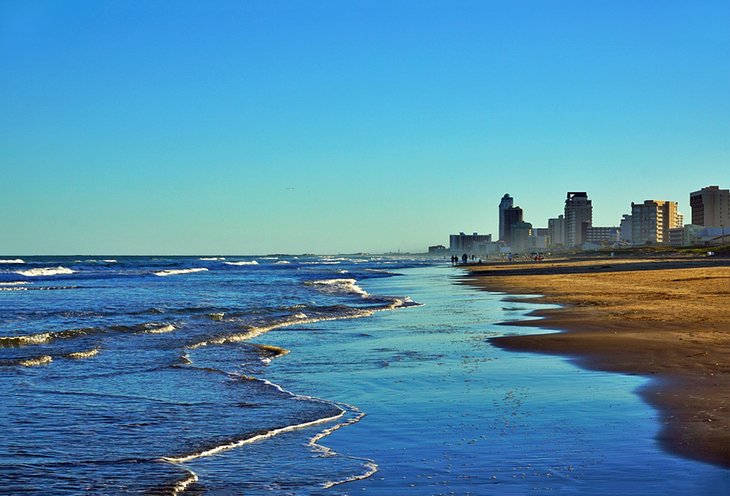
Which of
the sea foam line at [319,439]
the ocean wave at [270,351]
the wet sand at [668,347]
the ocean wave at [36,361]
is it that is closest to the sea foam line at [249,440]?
the sea foam line at [319,439]

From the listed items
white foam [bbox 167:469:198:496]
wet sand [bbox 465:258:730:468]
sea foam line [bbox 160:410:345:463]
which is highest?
wet sand [bbox 465:258:730:468]

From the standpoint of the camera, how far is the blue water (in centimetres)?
618

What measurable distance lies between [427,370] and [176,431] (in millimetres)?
5043

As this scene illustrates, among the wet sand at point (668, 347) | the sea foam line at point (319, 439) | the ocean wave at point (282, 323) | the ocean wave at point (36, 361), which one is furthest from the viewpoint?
the ocean wave at point (282, 323)

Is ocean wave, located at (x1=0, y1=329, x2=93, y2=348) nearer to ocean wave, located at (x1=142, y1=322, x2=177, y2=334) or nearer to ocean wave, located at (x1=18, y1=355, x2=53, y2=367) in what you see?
ocean wave, located at (x1=142, y1=322, x2=177, y2=334)

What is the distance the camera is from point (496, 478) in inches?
240

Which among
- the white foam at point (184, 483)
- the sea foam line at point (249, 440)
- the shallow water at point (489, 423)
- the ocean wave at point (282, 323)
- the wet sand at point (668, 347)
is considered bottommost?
the ocean wave at point (282, 323)

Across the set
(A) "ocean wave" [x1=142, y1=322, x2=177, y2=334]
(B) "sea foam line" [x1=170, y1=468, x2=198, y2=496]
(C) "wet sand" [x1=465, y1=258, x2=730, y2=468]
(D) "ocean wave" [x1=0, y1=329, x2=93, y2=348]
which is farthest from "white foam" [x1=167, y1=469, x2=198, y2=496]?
(A) "ocean wave" [x1=142, y1=322, x2=177, y2=334]

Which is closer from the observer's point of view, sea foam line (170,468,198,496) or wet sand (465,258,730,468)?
sea foam line (170,468,198,496)

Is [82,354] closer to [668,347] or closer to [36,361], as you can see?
[36,361]

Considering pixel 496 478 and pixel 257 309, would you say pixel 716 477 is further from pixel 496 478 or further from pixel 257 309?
pixel 257 309

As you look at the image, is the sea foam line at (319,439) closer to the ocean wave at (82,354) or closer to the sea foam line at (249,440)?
the sea foam line at (249,440)

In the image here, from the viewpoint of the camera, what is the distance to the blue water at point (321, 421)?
618cm

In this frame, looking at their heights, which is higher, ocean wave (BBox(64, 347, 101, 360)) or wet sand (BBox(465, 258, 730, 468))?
wet sand (BBox(465, 258, 730, 468))
